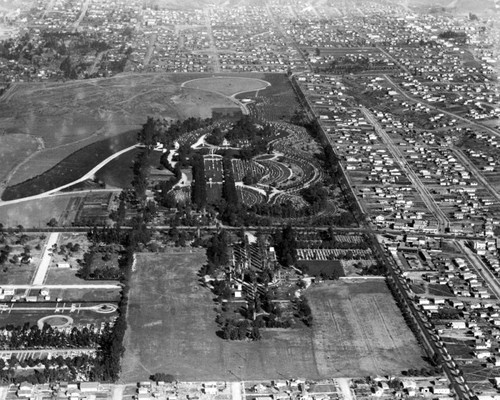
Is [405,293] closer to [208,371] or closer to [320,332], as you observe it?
[320,332]

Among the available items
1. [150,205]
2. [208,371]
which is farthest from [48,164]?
[208,371]

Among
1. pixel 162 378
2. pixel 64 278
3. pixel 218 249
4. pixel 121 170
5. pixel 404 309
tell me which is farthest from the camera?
pixel 121 170

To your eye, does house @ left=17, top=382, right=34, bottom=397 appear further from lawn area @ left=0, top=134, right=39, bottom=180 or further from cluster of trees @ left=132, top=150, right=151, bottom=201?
lawn area @ left=0, top=134, right=39, bottom=180

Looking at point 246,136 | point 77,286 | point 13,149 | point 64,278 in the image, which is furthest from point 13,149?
point 77,286

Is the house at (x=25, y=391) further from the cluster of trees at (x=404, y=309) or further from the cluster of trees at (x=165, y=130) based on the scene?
the cluster of trees at (x=165, y=130)

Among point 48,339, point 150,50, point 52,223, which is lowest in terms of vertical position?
point 150,50

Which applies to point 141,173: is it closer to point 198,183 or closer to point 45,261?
point 198,183
